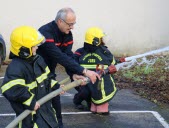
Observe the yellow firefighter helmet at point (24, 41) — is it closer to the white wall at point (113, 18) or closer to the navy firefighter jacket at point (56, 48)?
the navy firefighter jacket at point (56, 48)

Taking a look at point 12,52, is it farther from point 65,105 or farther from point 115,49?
point 115,49

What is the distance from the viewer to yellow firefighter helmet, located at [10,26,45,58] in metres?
3.77

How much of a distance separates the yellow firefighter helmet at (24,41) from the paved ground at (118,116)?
6.93 feet

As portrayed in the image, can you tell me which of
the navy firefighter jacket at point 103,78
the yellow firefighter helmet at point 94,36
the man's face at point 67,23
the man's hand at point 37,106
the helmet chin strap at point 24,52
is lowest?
the navy firefighter jacket at point 103,78

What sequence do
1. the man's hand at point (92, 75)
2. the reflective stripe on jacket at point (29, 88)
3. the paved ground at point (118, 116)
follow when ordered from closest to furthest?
the reflective stripe on jacket at point (29, 88) < the man's hand at point (92, 75) < the paved ground at point (118, 116)

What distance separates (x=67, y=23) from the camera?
4.67 meters

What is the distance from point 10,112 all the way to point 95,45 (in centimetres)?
173

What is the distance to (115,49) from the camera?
11312 mm

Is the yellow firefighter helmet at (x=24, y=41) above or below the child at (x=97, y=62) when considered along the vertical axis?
above

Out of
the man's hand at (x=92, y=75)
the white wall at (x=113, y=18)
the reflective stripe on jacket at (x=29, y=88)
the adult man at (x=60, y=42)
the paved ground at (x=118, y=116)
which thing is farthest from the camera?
the white wall at (x=113, y=18)

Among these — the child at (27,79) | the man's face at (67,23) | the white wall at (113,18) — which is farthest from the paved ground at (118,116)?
the white wall at (113,18)

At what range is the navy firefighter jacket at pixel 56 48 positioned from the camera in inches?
183

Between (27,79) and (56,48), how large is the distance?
3.03ft

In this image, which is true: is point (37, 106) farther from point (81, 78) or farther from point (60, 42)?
point (60, 42)
